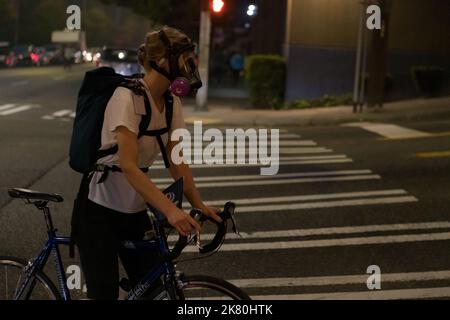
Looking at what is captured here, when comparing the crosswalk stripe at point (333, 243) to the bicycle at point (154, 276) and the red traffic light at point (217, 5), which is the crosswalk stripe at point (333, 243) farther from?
the red traffic light at point (217, 5)

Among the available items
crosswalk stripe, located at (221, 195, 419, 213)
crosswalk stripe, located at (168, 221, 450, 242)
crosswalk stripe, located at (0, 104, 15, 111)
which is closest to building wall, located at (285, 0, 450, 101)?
crosswalk stripe, located at (0, 104, 15, 111)

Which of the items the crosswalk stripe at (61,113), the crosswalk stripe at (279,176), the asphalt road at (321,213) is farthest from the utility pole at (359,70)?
the crosswalk stripe at (279,176)

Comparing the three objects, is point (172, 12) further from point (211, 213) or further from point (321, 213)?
point (211, 213)

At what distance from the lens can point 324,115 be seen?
728 inches

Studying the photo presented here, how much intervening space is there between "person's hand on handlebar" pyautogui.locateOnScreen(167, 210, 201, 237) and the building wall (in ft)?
63.2

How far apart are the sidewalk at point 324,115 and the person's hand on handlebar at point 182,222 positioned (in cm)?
1450

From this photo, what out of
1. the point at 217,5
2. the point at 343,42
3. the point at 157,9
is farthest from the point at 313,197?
the point at 157,9

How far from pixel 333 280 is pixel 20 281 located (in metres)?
2.91

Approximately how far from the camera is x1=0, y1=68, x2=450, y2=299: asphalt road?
5910mm

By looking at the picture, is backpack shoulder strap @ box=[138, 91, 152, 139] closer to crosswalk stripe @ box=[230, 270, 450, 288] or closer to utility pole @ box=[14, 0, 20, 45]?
crosswalk stripe @ box=[230, 270, 450, 288]

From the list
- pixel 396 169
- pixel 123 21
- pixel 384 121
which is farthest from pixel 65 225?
pixel 123 21

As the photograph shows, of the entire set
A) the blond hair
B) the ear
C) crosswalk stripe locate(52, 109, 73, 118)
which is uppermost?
the blond hair

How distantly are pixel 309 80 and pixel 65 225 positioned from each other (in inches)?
620

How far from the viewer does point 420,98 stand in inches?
845
